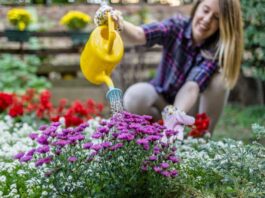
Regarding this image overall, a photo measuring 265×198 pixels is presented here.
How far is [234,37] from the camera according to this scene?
3633 millimetres

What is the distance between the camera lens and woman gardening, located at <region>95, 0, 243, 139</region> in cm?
360

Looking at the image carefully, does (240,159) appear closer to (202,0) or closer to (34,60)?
(202,0)

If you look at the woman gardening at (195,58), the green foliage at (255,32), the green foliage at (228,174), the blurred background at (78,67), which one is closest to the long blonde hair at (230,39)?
the woman gardening at (195,58)

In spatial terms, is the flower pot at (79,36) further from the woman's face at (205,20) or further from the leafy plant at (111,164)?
the leafy plant at (111,164)

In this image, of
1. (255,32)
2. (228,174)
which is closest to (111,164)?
(228,174)

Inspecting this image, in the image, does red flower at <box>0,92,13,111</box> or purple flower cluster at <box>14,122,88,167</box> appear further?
red flower at <box>0,92,13,111</box>

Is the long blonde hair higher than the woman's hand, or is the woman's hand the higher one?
the woman's hand

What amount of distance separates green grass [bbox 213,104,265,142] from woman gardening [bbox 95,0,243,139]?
45.7 inches

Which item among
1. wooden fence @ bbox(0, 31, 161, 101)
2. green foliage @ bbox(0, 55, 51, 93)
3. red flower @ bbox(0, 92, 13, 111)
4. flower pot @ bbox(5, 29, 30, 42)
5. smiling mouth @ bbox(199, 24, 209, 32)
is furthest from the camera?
flower pot @ bbox(5, 29, 30, 42)

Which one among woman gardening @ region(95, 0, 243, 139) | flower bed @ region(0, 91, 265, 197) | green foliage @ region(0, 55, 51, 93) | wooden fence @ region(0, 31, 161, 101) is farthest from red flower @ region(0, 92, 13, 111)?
wooden fence @ region(0, 31, 161, 101)

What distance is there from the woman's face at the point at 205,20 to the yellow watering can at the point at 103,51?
105 centimetres

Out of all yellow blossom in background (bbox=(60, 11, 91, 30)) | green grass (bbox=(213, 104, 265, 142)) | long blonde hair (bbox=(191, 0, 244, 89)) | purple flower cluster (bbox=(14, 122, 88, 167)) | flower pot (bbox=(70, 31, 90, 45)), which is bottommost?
green grass (bbox=(213, 104, 265, 142))

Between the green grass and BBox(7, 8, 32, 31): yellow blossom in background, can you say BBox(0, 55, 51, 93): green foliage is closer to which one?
BBox(7, 8, 32, 31): yellow blossom in background

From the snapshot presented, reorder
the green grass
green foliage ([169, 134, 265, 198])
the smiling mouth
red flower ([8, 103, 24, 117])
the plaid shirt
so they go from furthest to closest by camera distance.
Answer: the green grass
red flower ([8, 103, 24, 117])
the plaid shirt
the smiling mouth
green foliage ([169, 134, 265, 198])
